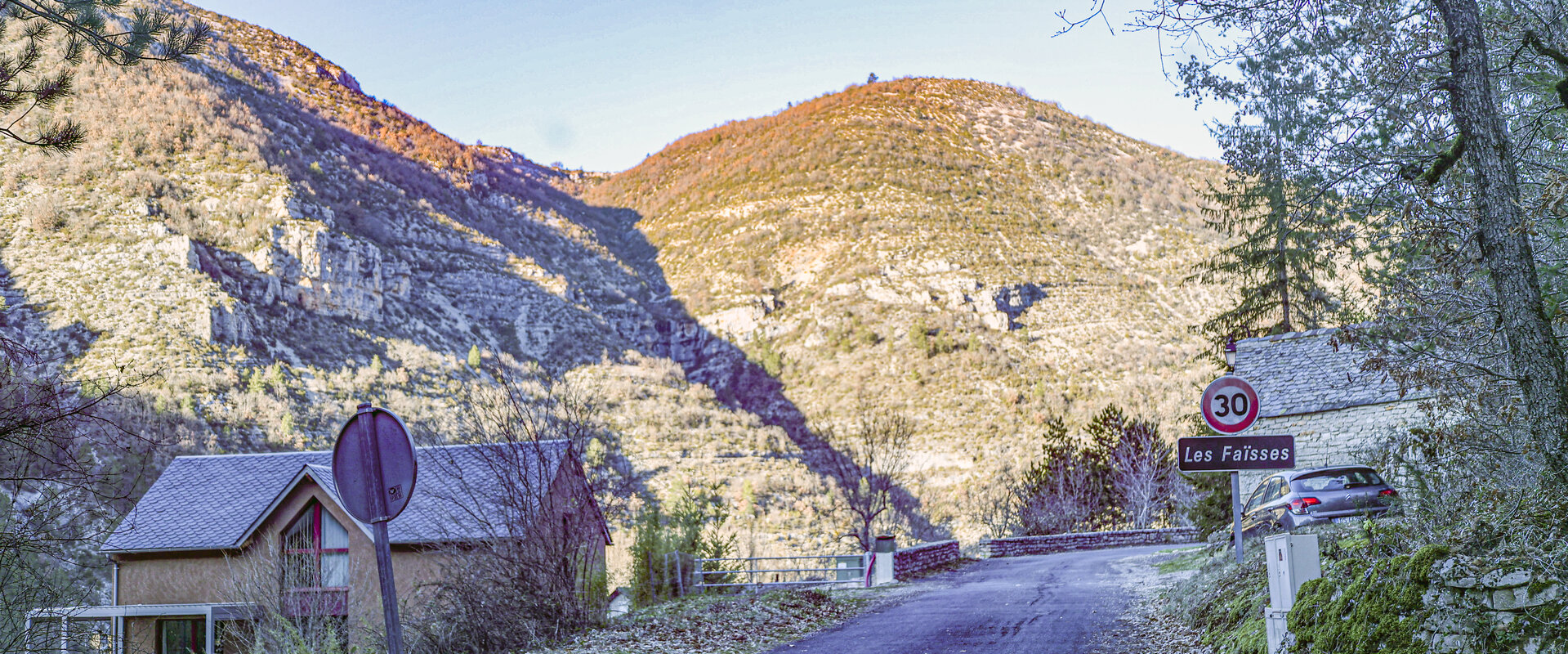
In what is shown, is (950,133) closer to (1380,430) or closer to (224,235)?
(224,235)

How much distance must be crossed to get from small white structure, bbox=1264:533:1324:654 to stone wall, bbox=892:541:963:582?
15.4 meters

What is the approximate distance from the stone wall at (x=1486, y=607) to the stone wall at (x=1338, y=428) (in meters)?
17.0

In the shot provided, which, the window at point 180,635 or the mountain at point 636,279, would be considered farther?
the mountain at point 636,279

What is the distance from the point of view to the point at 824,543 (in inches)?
1580

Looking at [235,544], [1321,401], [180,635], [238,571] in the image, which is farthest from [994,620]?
[180,635]

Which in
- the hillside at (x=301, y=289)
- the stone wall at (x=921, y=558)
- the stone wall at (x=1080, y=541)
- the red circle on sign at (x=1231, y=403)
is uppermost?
the hillside at (x=301, y=289)

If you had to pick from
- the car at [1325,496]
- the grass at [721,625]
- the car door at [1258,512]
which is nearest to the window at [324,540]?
the grass at [721,625]

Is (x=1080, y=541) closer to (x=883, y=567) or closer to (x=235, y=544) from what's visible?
(x=883, y=567)

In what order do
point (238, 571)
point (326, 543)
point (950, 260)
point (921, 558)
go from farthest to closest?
point (950, 260)
point (326, 543)
point (921, 558)
point (238, 571)

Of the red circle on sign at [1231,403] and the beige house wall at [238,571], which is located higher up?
the red circle on sign at [1231,403]

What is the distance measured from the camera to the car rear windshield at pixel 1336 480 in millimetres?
14602

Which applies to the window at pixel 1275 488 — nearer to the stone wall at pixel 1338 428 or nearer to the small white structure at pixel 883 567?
the stone wall at pixel 1338 428

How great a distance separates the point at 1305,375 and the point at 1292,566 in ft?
63.0

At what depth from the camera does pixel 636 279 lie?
87562 mm
